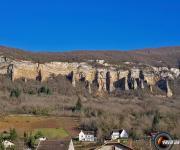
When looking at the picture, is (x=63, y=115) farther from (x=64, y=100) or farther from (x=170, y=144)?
(x=170, y=144)

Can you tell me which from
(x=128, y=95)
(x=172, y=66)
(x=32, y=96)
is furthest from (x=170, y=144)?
(x=172, y=66)

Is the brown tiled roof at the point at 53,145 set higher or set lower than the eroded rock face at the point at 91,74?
lower

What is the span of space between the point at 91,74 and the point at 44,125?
6086 centimetres

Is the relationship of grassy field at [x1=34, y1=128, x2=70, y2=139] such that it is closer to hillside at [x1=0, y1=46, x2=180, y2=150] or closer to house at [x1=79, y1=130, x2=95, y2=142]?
house at [x1=79, y1=130, x2=95, y2=142]

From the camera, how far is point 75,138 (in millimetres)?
50969

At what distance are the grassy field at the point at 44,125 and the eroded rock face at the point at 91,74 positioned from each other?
145 ft

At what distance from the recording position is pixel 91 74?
383 feet

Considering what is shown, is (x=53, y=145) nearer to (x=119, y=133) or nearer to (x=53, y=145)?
(x=53, y=145)

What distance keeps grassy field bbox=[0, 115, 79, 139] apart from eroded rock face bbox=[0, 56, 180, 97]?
Answer: 44.1 metres

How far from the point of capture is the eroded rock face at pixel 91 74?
4212 inches

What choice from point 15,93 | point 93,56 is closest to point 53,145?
point 15,93

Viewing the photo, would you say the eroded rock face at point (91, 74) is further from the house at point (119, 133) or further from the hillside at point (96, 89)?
the house at point (119, 133)

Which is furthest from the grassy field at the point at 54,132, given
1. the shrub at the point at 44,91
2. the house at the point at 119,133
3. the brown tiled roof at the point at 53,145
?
the shrub at the point at 44,91

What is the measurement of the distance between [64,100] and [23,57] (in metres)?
35.7
